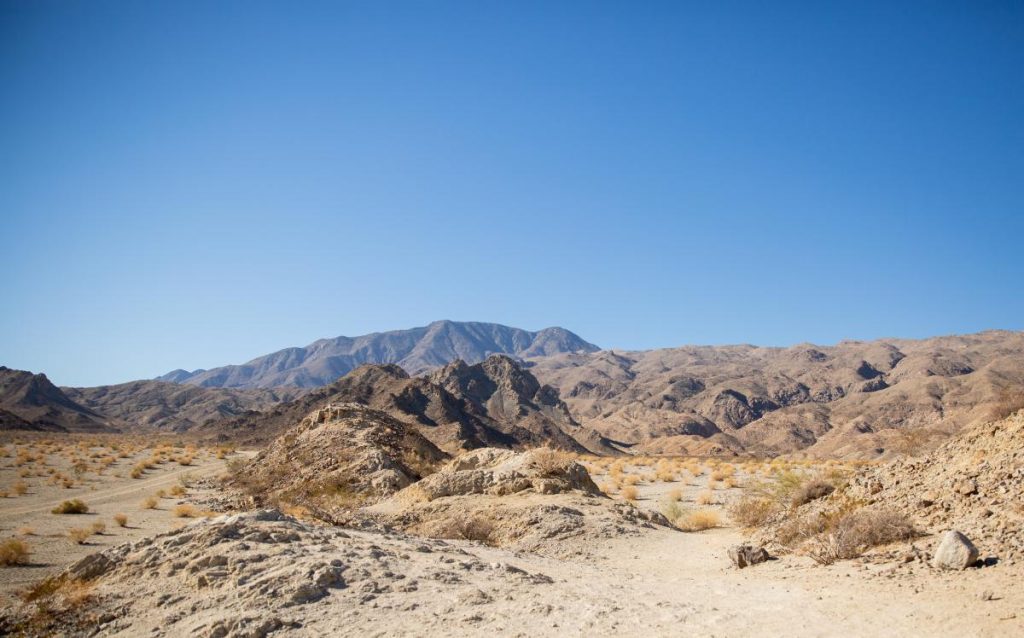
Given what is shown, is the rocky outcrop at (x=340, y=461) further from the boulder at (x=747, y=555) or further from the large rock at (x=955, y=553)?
the large rock at (x=955, y=553)

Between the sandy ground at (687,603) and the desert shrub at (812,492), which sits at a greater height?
the desert shrub at (812,492)

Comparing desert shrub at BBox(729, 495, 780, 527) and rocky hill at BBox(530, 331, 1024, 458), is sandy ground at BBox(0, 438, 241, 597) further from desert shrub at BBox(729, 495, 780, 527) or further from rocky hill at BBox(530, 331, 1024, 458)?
rocky hill at BBox(530, 331, 1024, 458)

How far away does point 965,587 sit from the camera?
6555 millimetres

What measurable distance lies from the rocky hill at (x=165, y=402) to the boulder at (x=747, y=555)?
109029 mm

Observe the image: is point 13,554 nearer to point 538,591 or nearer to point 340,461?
point 340,461

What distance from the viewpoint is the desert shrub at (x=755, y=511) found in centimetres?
1297

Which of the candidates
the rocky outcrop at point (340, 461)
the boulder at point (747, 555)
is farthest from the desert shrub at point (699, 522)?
the rocky outcrop at point (340, 461)

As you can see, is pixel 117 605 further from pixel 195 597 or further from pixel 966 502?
pixel 966 502

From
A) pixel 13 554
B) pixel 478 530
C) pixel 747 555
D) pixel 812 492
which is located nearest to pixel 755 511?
pixel 812 492

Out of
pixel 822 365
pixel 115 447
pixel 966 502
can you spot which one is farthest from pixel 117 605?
pixel 822 365

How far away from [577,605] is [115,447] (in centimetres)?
5209

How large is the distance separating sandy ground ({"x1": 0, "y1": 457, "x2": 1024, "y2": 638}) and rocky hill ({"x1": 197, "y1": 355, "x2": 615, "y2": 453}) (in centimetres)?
3297

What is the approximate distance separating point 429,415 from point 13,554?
147 ft

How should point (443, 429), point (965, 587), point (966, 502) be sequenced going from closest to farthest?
point (965, 587)
point (966, 502)
point (443, 429)
